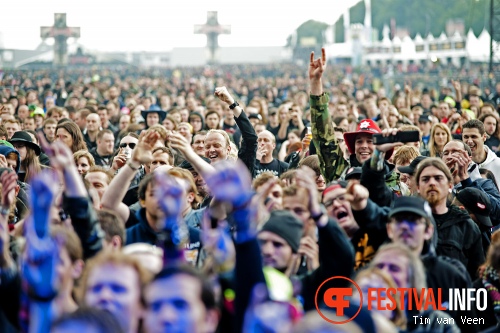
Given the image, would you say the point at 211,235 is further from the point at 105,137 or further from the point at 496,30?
the point at 496,30

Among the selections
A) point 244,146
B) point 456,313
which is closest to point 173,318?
point 456,313

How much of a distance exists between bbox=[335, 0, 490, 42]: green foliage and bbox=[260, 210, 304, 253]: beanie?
7356cm

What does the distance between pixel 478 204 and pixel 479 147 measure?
3077 millimetres

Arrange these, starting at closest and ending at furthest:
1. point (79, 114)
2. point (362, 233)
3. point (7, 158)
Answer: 1. point (362, 233)
2. point (7, 158)
3. point (79, 114)

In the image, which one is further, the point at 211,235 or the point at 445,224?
the point at 445,224

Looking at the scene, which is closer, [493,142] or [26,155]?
[26,155]

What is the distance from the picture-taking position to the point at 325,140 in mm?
8281

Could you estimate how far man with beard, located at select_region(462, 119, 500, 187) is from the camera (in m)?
10.6

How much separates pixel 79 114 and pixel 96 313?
12149 millimetres

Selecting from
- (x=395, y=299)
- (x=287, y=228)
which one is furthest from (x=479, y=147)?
(x=395, y=299)

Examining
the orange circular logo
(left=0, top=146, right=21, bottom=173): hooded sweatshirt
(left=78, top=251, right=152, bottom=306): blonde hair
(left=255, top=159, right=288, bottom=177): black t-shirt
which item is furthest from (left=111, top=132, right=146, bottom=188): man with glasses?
(left=78, top=251, right=152, bottom=306): blonde hair

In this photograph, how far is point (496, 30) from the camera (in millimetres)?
25891

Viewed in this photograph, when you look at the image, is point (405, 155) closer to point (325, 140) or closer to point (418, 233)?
point (325, 140)

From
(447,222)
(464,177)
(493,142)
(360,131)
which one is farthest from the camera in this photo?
(493,142)
